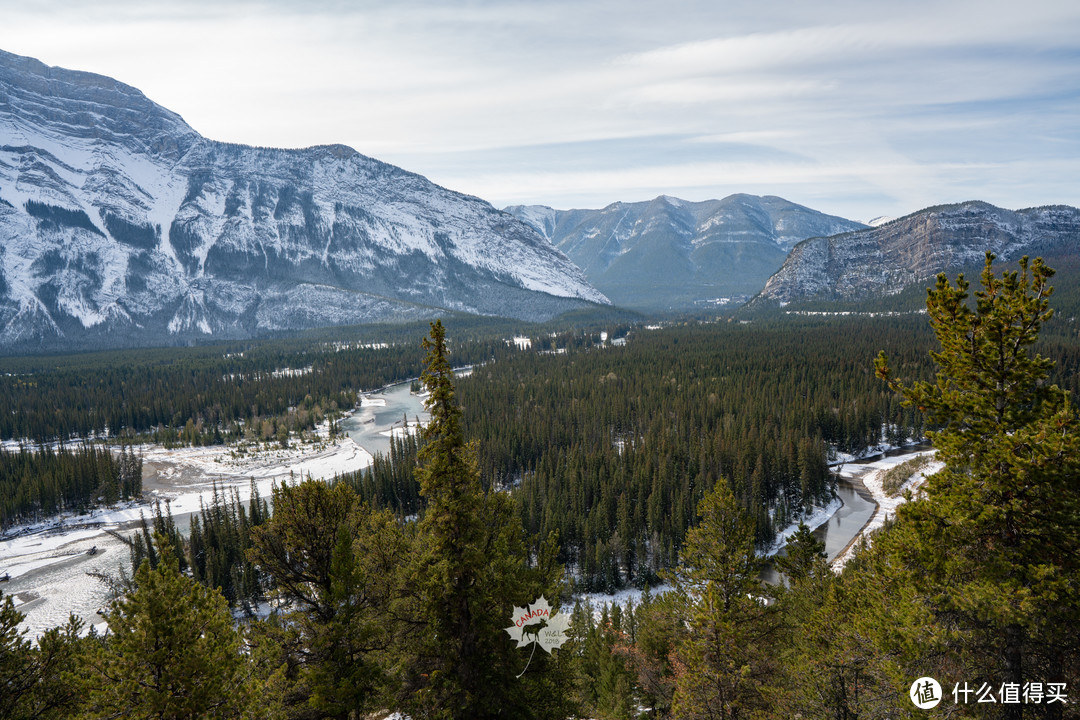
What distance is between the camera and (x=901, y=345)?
170 meters

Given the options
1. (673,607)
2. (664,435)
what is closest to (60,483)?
(664,435)

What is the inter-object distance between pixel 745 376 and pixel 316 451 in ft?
330

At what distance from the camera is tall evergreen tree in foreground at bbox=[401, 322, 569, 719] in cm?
1792

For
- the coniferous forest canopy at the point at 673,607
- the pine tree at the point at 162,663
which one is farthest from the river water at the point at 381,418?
the pine tree at the point at 162,663

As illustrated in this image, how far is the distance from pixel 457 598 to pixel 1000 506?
14.7 metres

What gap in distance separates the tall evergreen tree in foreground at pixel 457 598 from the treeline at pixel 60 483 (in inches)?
4072

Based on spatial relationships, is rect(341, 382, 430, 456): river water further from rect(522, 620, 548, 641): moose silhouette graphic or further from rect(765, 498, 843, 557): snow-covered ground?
rect(522, 620, 548, 641): moose silhouette graphic

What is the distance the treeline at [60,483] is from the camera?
89750mm

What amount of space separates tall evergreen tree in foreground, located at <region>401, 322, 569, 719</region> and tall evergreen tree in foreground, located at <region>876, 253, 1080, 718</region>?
11533 mm

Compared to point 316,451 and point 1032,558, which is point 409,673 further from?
point 316,451

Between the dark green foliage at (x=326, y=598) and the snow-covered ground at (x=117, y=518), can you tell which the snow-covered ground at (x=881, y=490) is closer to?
the dark green foliage at (x=326, y=598)

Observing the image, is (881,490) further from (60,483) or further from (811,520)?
(60,483)

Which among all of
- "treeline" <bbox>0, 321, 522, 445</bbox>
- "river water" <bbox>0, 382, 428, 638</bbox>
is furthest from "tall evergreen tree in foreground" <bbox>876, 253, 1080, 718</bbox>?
"treeline" <bbox>0, 321, 522, 445</bbox>

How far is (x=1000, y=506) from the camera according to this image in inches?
498
